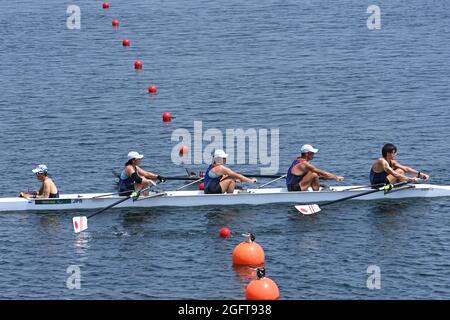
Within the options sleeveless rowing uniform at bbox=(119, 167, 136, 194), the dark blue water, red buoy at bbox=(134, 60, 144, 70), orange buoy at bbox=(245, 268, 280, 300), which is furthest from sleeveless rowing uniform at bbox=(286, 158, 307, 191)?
red buoy at bbox=(134, 60, 144, 70)

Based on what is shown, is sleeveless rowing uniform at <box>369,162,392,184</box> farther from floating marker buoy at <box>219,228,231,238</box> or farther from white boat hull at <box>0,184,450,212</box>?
floating marker buoy at <box>219,228,231,238</box>

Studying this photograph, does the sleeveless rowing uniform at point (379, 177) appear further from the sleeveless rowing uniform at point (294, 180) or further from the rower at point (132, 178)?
the rower at point (132, 178)

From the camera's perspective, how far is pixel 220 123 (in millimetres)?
58500

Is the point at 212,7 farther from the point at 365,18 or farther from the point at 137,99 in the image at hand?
the point at 137,99

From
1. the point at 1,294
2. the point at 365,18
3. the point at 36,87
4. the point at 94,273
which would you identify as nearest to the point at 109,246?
the point at 94,273

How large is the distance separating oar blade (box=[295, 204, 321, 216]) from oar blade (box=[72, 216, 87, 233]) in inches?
311

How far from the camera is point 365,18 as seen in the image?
3194 inches

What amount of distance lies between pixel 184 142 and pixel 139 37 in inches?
982

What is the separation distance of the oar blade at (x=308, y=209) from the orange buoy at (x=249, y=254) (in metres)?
5.13

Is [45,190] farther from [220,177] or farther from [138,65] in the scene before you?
[138,65]

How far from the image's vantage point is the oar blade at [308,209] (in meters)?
43.6

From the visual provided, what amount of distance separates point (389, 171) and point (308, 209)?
150 inches

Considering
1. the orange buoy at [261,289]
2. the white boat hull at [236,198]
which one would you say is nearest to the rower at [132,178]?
the white boat hull at [236,198]

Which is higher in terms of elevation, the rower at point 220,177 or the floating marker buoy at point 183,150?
the floating marker buoy at point 183,150
